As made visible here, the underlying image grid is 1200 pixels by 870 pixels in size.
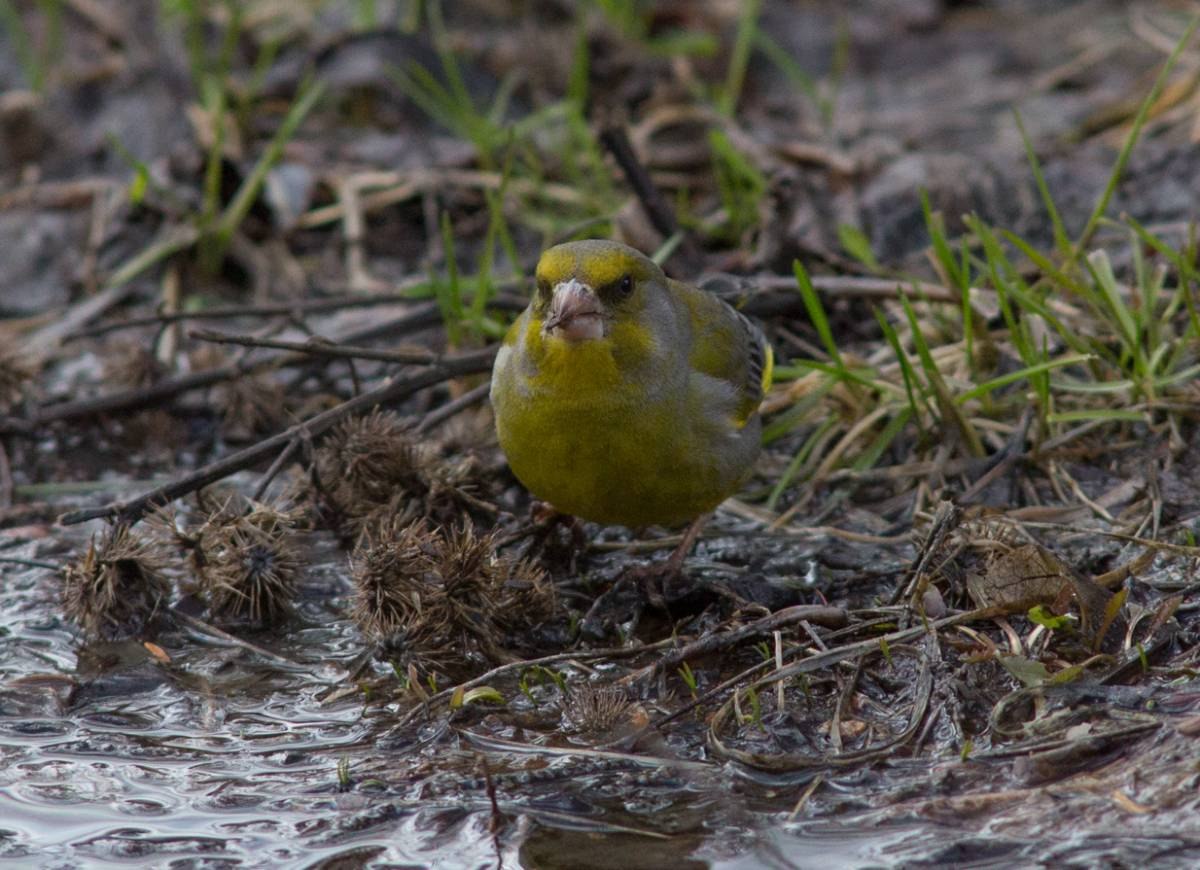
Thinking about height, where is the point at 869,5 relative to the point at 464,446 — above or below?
above

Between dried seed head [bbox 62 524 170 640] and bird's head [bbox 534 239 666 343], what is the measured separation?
4.45 ft

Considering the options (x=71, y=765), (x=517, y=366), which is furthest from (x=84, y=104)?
(x=71, y=765)

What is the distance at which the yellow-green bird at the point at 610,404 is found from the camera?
430 centimetres

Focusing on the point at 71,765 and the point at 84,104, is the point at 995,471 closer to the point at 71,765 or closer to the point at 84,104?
the point at 71,765

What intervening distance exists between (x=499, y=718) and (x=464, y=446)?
1.56 meters

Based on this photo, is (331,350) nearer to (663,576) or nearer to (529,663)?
(663,576)

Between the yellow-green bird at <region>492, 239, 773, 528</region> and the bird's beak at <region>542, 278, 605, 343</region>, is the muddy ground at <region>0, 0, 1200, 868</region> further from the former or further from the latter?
the bird's beak at <region>542, 278, 605, 343</region>

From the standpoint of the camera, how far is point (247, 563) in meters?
4.39

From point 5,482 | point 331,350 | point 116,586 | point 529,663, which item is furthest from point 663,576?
point 5,482

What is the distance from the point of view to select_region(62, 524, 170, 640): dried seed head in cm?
432

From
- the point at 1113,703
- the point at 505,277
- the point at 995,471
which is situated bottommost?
the point at 1113,703

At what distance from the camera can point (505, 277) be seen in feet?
21.9

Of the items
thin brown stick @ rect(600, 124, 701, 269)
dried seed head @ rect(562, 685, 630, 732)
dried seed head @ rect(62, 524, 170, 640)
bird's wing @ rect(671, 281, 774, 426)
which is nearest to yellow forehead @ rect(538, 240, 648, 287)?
bird's wing @ rect(671, 281, 774, 426)

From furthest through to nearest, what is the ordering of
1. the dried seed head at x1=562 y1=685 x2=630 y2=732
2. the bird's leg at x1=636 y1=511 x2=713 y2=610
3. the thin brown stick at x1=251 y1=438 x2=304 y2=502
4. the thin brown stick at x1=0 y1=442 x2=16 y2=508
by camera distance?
1. the thin brown stick at x1=0 y1=442 x2=16 y2=508
2. the thin brown stick at x1=251 y1=438 x2=304 y2=502
3. the bird's leg at x1=636 y1=511 x2=713 y2=610
4. the dried seed head at x1=562 y1=685 x2=630 y2=732
